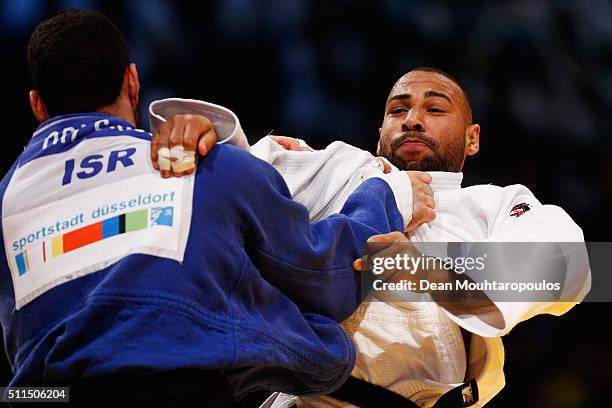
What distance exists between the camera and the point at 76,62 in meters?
1.62

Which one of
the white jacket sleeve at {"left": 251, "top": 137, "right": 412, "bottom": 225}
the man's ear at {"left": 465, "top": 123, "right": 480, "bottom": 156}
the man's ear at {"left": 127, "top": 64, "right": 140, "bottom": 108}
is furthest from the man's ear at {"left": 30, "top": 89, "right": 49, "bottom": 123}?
the man's ear at {"left": 465, "top": 123, "right": 480, "bottom": 156}

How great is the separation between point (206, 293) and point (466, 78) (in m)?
2.20

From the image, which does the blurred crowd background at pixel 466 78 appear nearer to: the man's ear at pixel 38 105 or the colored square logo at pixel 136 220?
the man's ear at pixel 38 105

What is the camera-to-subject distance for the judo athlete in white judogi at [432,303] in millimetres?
1899

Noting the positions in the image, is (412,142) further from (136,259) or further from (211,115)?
(136,259)

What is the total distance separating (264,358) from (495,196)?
97 centimetres

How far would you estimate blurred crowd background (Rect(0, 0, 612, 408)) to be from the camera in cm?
333

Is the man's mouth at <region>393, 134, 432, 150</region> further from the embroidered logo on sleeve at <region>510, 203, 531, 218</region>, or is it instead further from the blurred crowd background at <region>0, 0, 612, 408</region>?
the blurred crowd background at <region>0, 0, 612, 408</region>

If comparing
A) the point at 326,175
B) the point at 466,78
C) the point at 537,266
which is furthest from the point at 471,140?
the point at 537,266

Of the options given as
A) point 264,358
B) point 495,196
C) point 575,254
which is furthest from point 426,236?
point 264,358

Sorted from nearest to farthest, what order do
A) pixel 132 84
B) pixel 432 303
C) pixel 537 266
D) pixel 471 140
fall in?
pixel 132 84
pixel 537 266
pixel 432 303
pixel 471 140

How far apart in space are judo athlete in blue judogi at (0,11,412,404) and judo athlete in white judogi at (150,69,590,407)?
0.20 meters

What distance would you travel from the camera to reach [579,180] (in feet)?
11.0

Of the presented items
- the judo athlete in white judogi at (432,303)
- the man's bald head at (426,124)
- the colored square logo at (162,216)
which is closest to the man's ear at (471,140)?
the man's bald head at (426,124)
